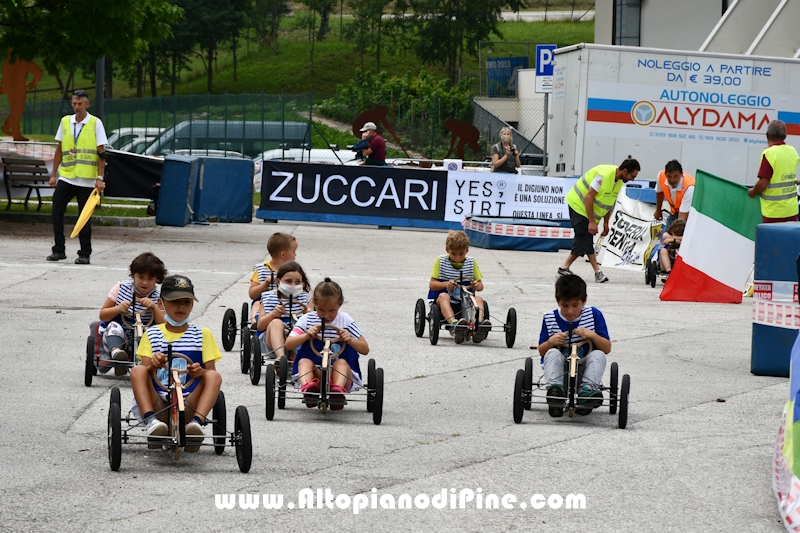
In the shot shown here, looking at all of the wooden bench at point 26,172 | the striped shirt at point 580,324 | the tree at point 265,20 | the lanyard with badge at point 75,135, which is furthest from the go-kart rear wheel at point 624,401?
the tree at point 265,20

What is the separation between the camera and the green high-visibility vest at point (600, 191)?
15.6 m

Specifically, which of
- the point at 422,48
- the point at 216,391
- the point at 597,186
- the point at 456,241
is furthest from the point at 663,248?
the point at 422,48

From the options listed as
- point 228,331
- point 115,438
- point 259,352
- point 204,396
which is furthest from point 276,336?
point 115,438

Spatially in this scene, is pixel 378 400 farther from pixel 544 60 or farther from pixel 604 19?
pixel 604 19

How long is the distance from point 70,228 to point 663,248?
10.1m

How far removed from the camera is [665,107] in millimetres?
25906

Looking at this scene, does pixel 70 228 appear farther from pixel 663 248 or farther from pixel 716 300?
pixel 716 300

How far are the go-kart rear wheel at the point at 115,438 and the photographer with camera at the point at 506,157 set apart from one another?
18.7 m

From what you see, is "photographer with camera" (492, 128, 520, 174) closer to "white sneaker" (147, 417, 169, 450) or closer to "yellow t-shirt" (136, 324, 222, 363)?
"yellow t-shirt" (136, 324, 222, 363)

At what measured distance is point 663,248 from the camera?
54.2 ft

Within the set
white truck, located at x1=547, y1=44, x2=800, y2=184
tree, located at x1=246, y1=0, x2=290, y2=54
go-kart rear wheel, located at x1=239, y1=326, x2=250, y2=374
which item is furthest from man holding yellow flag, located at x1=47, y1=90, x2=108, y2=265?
tree, located at x1=246, y1=0, x2=290, y2=54

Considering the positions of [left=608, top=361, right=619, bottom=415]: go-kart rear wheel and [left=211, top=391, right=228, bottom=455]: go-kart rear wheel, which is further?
[left=608, top=361, right=619, bottom=415]: go-kart rear wheel

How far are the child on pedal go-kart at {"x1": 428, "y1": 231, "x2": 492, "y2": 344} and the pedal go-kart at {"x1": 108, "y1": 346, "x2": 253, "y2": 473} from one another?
15.0 ft

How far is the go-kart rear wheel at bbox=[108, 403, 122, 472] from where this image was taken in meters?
5.65
